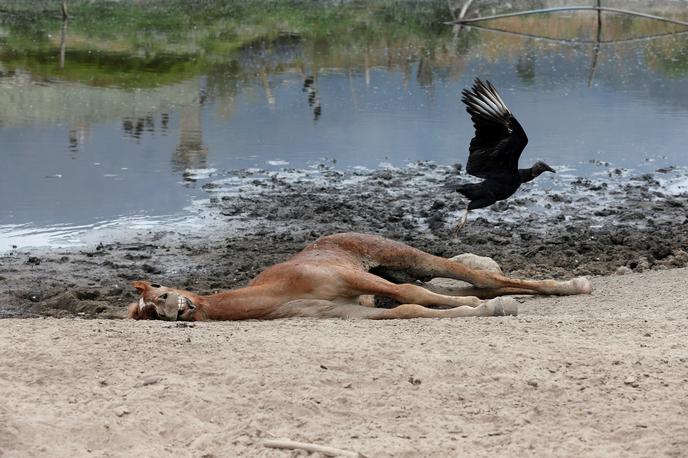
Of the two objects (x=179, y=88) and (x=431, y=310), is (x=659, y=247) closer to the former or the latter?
(x=431, y=310)

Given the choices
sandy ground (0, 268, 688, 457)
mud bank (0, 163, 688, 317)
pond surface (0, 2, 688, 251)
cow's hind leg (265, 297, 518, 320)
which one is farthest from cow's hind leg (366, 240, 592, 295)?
pond surface (0, 2, 688, 251)

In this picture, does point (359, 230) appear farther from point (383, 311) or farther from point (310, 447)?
point (310, 447)

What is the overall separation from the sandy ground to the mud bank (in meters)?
2.25

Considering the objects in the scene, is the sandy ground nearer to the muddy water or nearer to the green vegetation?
the muddy water

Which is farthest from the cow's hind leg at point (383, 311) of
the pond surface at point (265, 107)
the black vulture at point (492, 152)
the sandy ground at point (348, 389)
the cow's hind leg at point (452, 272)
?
the pond surface at point (265, 107)

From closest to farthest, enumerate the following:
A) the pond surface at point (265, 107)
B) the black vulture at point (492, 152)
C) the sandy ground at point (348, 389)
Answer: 1. the sandy ground at point (348, 389)
2. the black vulture at point (492, 152)
3. the pond surface at point (265, 107)

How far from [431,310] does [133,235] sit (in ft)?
13.3

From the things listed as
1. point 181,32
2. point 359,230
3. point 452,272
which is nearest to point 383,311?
point 452,272

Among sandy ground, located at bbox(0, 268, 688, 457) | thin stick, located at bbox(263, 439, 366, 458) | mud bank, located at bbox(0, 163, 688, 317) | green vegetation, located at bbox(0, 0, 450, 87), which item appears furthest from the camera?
green vegetation, located at bbox(0, 0, 450, 87)

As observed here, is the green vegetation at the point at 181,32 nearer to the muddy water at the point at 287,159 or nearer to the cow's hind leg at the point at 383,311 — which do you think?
A: the muddy water at the point at 287,159

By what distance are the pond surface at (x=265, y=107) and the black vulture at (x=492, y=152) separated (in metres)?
2.88

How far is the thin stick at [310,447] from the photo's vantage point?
4148 mm

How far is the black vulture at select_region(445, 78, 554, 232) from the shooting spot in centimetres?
953

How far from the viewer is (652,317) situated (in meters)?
6.27
